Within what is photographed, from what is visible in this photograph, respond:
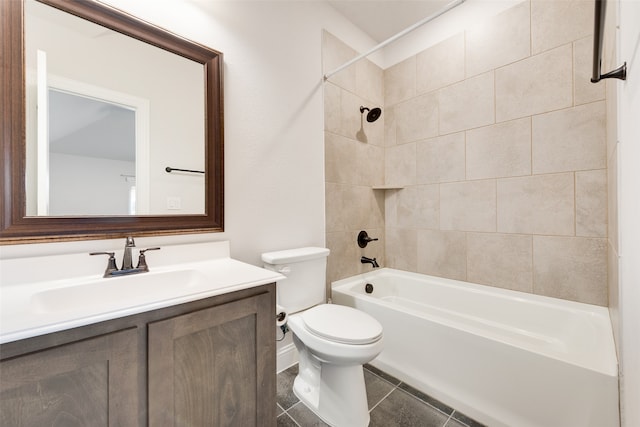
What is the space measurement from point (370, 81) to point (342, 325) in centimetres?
212

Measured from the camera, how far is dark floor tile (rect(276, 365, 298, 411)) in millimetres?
1465

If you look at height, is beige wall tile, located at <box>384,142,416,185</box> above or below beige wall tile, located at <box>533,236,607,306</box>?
above

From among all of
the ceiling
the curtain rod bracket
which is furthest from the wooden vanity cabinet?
the ceiling

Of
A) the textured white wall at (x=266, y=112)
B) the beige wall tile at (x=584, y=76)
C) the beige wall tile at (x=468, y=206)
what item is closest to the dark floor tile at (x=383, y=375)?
the textured white wall at (x=266, y=112)

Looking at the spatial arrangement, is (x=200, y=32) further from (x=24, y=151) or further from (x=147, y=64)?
(x=24, y=151)

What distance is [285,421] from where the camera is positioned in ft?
4.37

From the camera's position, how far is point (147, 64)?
4.11 ft

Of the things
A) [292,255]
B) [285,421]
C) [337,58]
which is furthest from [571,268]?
[337,58]

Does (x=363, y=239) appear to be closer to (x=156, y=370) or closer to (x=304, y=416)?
(x=304, y=416)

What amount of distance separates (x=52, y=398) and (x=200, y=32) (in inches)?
63.3

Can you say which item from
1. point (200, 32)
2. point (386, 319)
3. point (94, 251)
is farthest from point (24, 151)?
point (386, 319)

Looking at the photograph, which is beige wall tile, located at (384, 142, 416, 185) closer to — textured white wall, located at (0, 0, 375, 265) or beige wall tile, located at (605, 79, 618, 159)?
textured white wall, located at (0, 0, 375, 265)

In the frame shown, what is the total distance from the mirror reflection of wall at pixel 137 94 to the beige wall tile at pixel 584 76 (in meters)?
2.17

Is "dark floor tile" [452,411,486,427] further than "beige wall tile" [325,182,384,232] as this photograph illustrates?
No
